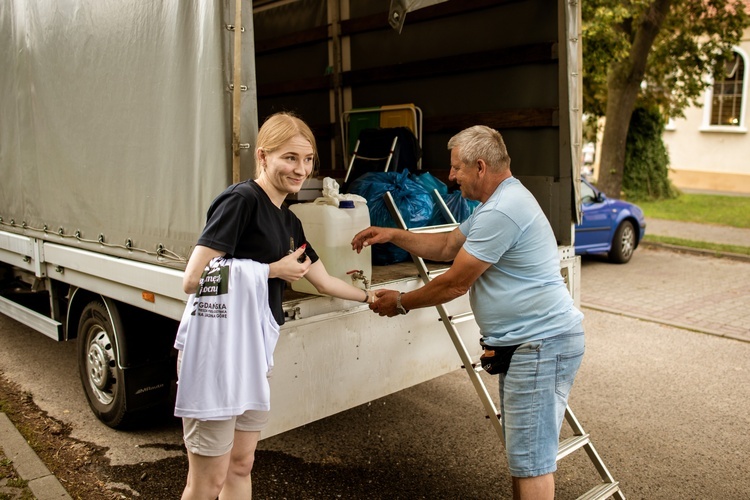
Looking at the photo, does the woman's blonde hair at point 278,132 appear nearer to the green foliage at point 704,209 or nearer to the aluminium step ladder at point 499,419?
the aluminium step ladder at point 499,419

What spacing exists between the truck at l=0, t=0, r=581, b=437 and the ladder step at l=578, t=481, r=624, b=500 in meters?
0.99

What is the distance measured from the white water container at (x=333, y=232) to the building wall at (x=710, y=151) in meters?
18.5

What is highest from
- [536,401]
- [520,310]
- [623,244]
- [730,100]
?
[730,100]

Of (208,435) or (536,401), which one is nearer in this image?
(208,435)

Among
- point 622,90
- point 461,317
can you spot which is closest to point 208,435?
point 461,317

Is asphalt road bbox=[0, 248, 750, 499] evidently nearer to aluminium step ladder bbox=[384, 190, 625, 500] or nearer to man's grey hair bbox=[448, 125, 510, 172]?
aluminium step ladder bbox=[384, 190, 625, 500]

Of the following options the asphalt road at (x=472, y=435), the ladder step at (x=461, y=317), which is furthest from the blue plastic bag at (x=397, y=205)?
the asphalt road at (x=472, y=435)

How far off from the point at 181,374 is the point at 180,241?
91 cm

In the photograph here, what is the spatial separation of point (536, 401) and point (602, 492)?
0.83m

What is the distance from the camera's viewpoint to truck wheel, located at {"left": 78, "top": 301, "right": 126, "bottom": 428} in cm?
410

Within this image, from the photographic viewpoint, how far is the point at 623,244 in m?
10.9

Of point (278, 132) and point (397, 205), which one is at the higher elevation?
point (278, 132)

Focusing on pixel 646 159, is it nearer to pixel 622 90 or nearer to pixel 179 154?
pixel 622 90

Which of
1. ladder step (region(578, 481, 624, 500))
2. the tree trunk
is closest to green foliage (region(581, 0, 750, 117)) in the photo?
the tree trunk
